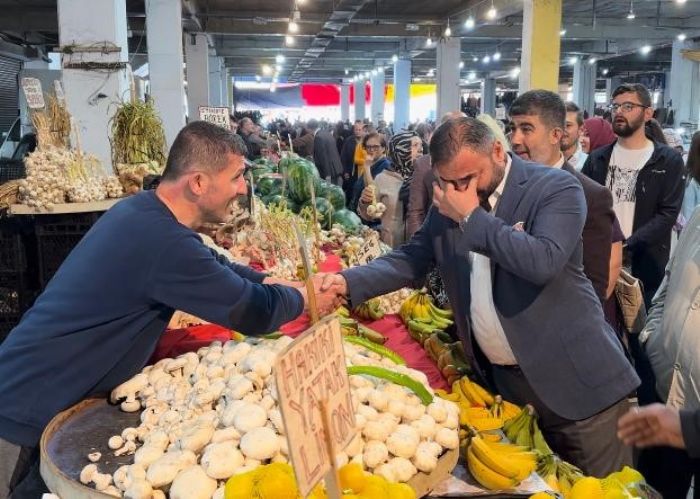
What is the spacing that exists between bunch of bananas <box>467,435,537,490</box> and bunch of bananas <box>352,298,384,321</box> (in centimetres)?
178

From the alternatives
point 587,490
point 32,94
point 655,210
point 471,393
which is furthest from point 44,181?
point 587,490

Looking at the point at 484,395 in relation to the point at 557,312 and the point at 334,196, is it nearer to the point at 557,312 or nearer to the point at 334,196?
the point at 557,312

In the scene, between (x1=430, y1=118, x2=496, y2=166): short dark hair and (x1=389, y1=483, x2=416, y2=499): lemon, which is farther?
(x1=430, y1=118, x2=496, y2=166): short dark hair

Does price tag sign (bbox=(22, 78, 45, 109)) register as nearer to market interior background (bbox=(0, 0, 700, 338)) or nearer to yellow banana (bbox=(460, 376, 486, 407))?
market interior background (bbox=(0, 0, 700, 338))

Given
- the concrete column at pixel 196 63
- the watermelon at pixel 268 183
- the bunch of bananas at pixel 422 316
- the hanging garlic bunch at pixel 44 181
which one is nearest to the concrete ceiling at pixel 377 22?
the concrete column at pixel 196 63

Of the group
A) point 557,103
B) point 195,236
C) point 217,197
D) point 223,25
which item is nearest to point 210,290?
point 195,236

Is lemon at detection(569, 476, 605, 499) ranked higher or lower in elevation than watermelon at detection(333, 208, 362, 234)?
lower

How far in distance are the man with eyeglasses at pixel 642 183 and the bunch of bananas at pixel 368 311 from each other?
6.78ft

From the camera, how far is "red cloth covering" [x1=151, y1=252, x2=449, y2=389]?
259 cm

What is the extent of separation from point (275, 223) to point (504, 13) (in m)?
11.1

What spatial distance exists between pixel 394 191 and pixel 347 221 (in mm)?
502

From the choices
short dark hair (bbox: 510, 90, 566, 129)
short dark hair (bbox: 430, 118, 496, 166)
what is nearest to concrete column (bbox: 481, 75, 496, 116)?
short dark hair (bbox: 510, 90, 566, 129)

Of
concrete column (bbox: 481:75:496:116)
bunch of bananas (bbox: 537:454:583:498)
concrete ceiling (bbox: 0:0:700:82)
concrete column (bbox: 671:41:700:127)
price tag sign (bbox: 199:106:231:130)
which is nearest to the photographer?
bunch of bananas (bbox: 537:454:583:498)

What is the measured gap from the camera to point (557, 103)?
10.7 ft
